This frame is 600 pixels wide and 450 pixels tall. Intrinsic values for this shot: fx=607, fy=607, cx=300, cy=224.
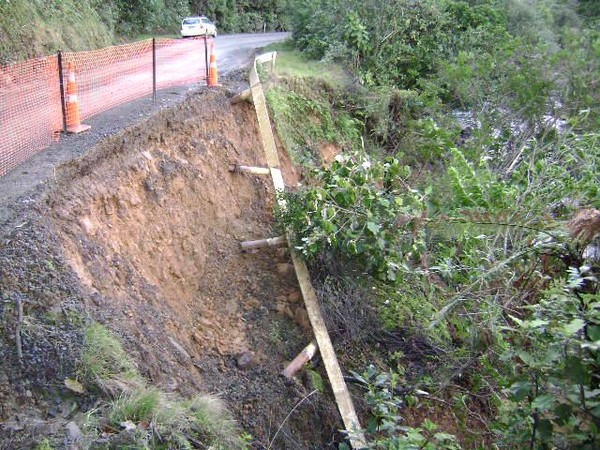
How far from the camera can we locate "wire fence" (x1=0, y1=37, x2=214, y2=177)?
6.55 metres

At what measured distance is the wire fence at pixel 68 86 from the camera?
655cm

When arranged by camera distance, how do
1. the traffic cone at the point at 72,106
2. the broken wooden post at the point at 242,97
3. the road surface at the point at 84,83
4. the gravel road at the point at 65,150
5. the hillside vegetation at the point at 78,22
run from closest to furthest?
the gravel road at the point at 65,150 → the road surface at the point at 84,83 → the traffic cone at the point at 72,106 → the broken wooden post at the point at 242,97 → the hillside vegetation at the point at 78,22

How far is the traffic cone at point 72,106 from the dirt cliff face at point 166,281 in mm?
654

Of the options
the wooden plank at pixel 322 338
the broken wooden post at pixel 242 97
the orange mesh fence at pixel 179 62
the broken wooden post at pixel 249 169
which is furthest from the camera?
the orange mesh fence at pixel 179 62

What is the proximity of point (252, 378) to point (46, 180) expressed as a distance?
2.75 metres

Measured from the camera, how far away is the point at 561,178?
8.12m

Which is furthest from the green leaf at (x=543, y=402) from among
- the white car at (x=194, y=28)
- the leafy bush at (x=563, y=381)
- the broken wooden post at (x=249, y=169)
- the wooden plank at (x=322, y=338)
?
the white car at (x=194, y=28)

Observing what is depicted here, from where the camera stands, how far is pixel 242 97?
954 centimetres

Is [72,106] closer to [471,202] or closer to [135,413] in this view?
[135,413]

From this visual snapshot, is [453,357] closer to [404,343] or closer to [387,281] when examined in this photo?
[404,343]

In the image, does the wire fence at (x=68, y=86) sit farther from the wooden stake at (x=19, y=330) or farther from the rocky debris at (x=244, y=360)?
the rocky debris at (x=244, y=360)

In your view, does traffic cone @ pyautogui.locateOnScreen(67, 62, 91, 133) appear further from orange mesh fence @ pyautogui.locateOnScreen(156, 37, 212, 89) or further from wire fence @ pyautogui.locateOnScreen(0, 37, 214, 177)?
orange mesh fence @ pyautogui.locateOnScreen(156, 37, 212, 89)

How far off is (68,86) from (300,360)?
14.2ft

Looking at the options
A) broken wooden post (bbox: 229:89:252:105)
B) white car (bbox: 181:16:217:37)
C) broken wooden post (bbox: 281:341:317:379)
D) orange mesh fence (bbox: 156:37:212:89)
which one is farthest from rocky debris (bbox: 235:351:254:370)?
white car (bbox: 181:16:217:37)
